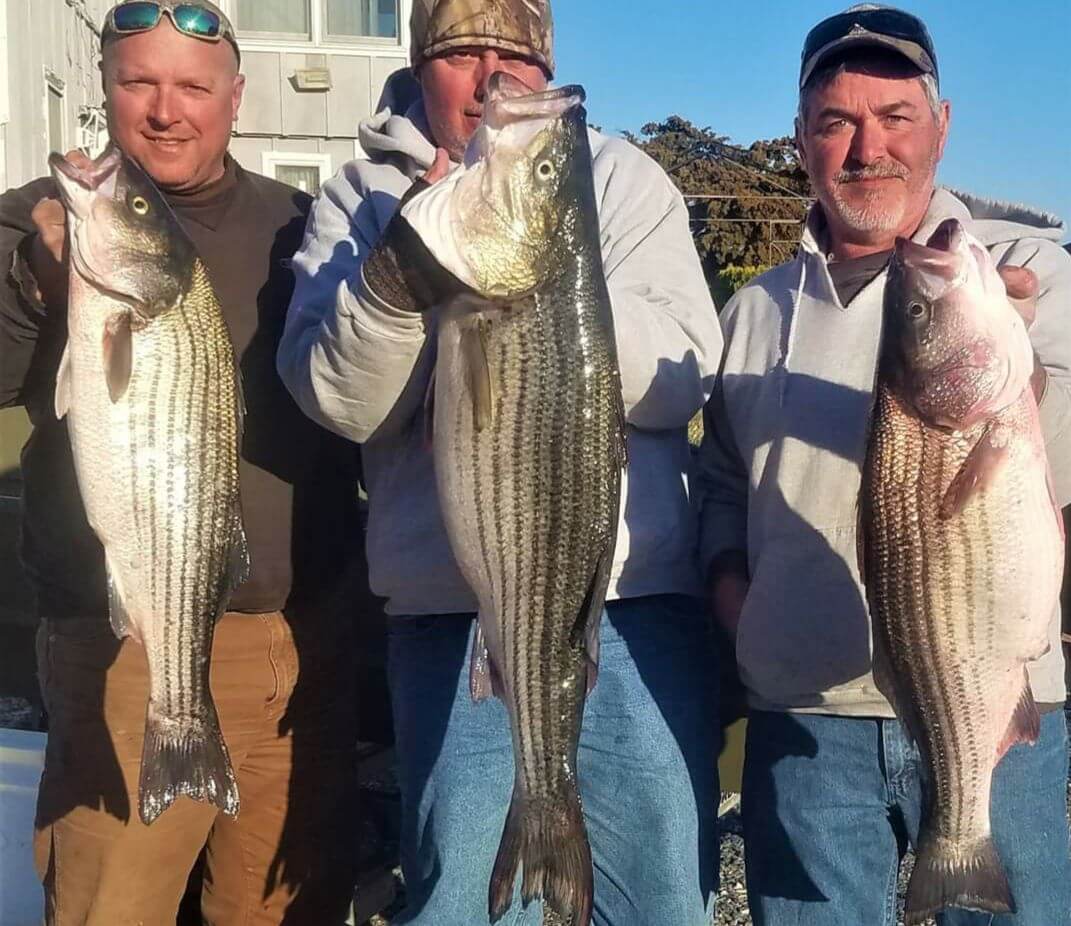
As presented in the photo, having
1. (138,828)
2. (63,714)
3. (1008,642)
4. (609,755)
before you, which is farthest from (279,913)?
(1008,642)

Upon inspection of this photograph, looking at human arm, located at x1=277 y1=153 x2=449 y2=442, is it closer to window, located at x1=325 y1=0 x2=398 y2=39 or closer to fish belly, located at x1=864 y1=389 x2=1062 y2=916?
fish belly, located at x1=864 y1=389 x2=1062 y2=916

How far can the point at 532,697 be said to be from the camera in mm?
2881

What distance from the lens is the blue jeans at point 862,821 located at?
3199mm

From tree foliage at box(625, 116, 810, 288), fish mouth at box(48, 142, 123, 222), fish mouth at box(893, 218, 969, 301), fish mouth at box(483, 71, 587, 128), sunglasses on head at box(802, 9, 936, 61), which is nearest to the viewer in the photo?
fish mouth at box(483, 71, 587, 128)

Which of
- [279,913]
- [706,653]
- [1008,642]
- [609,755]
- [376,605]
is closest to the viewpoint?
[1008,642]

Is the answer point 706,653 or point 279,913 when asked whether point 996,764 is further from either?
point 279,913

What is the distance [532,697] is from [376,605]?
1.88m

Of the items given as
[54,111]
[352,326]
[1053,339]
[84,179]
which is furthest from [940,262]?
[54,111]

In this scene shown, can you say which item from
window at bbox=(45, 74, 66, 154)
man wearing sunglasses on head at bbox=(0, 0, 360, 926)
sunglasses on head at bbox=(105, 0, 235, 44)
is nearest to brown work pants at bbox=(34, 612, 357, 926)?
man wearing sunglasses on head at bbox=(0, 0, 360, 926)

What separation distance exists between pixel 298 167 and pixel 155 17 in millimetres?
9814

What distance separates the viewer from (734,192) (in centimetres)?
3528

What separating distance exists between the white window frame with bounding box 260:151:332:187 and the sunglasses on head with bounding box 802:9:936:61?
10.2 meters

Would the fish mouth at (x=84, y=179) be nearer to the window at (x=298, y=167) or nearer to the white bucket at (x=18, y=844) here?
the white bucket at (x=18, y=844)

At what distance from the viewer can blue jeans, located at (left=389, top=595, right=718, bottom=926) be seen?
3.18 meters
